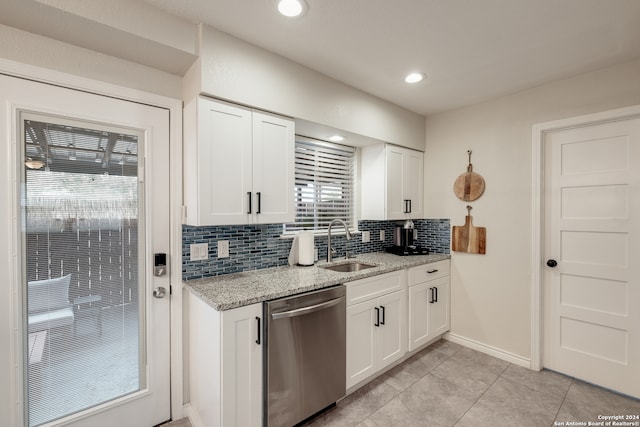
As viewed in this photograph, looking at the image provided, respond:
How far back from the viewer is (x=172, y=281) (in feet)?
6.28

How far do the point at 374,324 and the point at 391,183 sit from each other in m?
1.41

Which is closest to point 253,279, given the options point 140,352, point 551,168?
point 140,352

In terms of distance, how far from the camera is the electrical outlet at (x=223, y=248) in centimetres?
209

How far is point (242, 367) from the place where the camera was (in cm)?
155

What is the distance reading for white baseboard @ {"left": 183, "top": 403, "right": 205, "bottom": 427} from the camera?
1790mm

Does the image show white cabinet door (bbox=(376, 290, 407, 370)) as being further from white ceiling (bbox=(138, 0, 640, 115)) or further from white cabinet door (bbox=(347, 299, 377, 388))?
white ceiling (bbox=(138, 0, 640, 115))

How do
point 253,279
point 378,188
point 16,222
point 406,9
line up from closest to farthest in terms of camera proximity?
point 16,222 < point 406,9 < point 253,279 < point 378,188

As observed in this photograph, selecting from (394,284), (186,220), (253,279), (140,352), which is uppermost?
(186,220)

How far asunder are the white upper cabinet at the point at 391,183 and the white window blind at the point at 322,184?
0.18 meters

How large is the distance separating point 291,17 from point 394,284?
6.78ft

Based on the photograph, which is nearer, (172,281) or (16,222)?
(16,222)

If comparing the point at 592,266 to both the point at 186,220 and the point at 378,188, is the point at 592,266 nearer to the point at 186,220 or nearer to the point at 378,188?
the point at 378,188

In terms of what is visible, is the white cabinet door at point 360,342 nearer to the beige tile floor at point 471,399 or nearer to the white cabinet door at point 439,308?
the beige tile floor at point 471,399

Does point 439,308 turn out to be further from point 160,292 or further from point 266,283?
point 160,292
